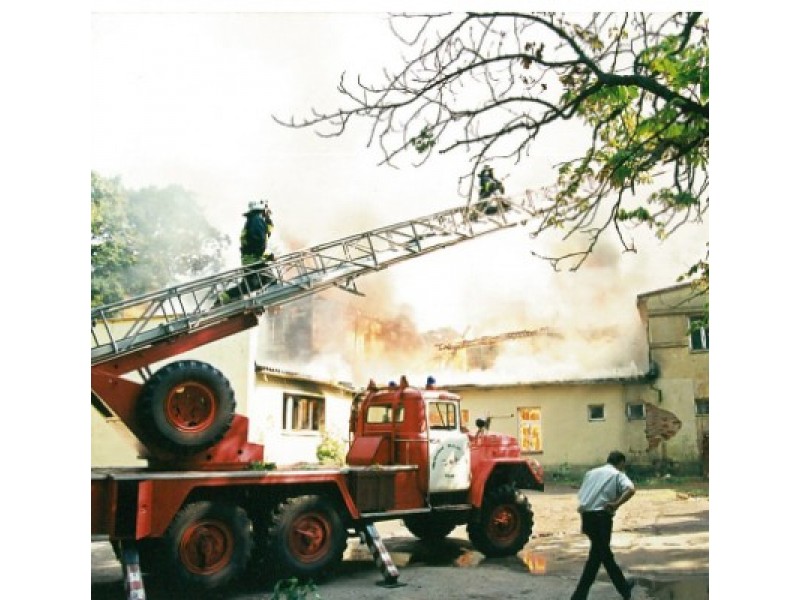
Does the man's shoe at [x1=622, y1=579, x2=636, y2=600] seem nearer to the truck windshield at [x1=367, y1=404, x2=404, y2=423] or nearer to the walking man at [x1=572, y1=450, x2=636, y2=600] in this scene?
the walking man at [x1=572, y1=450, x2=636, y2=600]

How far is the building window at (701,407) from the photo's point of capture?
7.02 metres

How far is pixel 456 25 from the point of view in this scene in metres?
7.08

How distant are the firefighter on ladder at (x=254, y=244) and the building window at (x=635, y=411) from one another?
139 inches

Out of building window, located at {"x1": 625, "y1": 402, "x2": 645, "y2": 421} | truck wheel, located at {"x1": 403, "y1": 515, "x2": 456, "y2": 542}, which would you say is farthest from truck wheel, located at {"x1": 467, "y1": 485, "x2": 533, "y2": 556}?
building window, located at {"x1": 625, "y1": 402, "x2": 645, "y2": 421}

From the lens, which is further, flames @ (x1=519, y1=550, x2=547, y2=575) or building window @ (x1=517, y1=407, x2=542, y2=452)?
building window @ (x1=517, y1=407, x2=542, y2=452)

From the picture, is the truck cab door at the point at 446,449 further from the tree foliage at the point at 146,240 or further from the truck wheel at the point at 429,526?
the tree foliage at the point at 146,240

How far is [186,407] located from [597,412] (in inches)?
143

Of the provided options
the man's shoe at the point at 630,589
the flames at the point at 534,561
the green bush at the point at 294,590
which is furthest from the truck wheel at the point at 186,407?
the man's shoe at the point at 630,589

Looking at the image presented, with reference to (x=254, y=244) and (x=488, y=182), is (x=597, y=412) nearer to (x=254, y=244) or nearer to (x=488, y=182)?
(x=488, y=182)

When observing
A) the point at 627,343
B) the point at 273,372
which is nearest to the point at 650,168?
the point at 627,343

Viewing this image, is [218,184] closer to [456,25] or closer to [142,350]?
[142,350]

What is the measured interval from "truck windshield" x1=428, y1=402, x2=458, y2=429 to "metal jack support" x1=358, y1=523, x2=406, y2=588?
3.77ft

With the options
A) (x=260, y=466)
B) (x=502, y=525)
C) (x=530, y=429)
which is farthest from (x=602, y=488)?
(x=260, y=466)

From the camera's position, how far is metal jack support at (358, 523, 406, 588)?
667 cm
